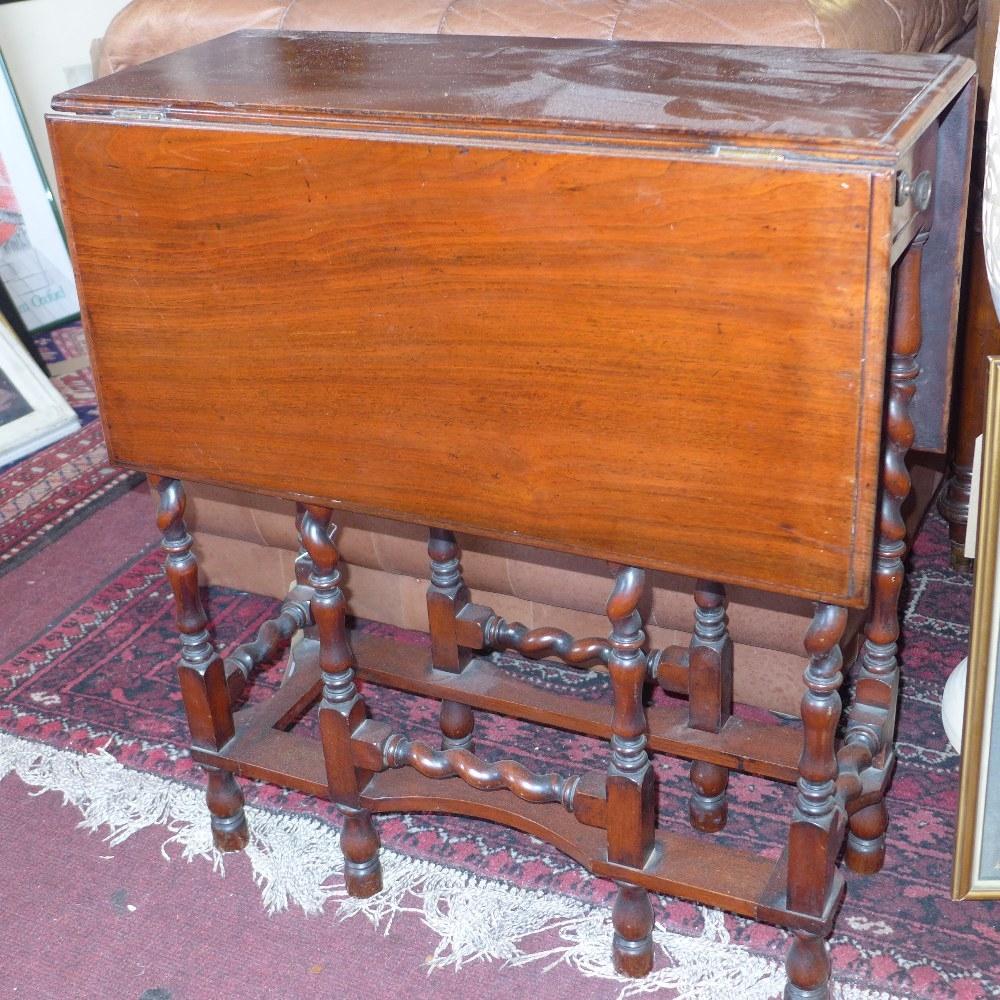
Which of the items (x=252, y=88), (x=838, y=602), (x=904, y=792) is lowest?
(x=904, y=792)

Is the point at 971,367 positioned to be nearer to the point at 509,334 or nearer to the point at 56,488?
the point at 509,334

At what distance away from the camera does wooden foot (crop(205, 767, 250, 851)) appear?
1809 millimetres

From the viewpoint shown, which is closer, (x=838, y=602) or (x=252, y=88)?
(x=838, y=602)

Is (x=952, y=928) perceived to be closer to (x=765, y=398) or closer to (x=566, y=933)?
(x=566, y=933)

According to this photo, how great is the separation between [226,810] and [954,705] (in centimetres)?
103

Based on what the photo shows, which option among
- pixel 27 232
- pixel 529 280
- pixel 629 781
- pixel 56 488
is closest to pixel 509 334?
pixel 529 280

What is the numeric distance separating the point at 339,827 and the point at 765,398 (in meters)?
0.98

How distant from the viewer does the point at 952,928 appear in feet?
5.33

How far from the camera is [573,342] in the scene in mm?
1264

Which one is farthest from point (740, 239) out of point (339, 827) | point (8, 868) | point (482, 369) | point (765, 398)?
point (8, 868)

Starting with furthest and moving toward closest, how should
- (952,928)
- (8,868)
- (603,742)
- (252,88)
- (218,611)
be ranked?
(218,611) < (603,742) < (8,868) < (952,928) < (252,88)

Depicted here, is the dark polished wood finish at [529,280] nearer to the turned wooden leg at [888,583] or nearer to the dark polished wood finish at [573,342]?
the dark polished wood finish at [573,342]

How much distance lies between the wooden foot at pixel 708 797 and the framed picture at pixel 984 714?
0.32 m

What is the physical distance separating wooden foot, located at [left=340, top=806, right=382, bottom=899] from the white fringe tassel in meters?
0.02
